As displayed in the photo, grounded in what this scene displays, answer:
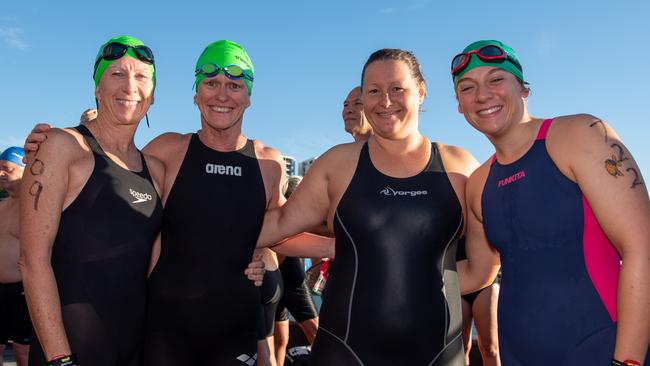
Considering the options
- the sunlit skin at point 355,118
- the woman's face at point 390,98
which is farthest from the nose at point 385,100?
the sunlit skin at point 355,118

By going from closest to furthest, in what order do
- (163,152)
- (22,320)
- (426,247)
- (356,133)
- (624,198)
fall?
(624,198) < (426,247) < (163,152) < (356,133) < (22,320)

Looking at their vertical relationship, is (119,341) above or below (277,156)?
below

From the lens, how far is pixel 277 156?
4051 millimetres

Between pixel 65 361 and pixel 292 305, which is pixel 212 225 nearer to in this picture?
pixel 65 361

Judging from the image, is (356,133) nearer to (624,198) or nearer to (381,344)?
(381,344)

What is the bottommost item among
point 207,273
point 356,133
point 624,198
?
point 207,273

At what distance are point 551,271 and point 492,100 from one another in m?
1.02

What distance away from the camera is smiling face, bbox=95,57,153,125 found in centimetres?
319

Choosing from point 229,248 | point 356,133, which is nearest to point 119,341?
point 229,248

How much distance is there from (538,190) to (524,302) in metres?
0.61

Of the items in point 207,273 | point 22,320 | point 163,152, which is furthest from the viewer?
point 22,320

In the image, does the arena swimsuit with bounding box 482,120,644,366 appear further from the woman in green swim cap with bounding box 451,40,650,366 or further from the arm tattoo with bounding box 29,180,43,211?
the arm tattoo with bounding box 29,180,43,211

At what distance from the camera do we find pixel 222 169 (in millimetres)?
3637

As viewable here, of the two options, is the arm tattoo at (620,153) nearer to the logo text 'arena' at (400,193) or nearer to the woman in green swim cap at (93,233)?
the logo text 'arena' at (400,193)
